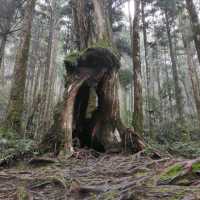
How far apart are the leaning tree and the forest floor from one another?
1.12 m

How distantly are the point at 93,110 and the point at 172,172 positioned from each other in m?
4.70

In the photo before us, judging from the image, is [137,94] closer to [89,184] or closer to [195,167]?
[89,184]

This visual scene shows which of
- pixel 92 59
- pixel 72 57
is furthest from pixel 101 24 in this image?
pixel 72 57

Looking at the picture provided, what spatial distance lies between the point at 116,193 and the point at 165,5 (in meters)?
16.0

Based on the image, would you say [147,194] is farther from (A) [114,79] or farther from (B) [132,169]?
(A) [114,79]

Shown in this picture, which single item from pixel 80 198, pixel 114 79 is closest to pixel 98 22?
pixel 114 79

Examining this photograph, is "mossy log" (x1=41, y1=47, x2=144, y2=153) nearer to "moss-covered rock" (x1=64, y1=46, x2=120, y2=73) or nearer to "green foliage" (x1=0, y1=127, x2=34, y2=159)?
"moss-covered rock" (x1=64, y1=46, x2=120, y2=73)

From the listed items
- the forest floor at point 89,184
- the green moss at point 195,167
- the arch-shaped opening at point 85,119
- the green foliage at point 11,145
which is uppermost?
the arch-shaped opening at point 85,119

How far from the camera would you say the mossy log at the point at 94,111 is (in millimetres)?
6410

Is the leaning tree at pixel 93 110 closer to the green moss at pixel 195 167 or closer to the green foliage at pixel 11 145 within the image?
the green foliage at pixel 11 145

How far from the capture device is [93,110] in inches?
307

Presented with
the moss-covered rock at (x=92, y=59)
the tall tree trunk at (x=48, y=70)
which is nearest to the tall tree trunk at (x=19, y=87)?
the moss-covered rock at (x=92, y=59)

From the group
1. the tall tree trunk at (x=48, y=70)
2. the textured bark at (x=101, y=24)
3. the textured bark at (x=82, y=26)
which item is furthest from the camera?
the tall tree trunk at (x=48, y=70)

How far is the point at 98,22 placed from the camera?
8.35 meters
